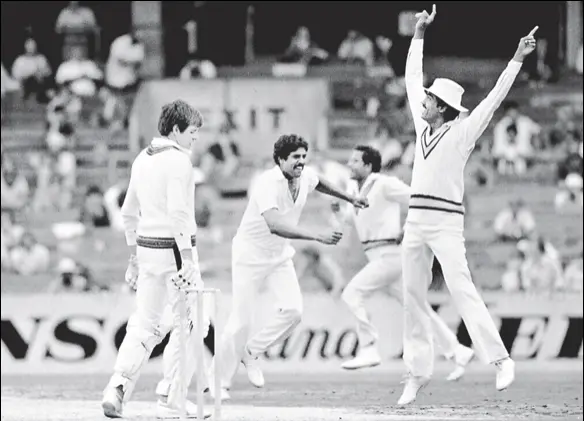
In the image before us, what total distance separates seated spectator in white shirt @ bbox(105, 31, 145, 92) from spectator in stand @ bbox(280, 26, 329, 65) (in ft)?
7.28

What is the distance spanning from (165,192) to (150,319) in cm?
88

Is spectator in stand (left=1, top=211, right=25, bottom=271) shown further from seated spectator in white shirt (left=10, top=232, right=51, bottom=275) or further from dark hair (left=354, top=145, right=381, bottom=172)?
dark hair (left=354, top=145, right=381, bottom=172)

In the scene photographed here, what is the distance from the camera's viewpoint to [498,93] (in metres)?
11.1

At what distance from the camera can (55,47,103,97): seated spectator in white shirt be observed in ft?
80.2

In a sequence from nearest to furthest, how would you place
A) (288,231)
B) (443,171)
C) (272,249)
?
(443,171)
(288,231)
(272,249)

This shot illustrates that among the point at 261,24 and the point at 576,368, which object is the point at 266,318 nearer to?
the point at 576,368

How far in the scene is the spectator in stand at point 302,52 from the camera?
961 inches

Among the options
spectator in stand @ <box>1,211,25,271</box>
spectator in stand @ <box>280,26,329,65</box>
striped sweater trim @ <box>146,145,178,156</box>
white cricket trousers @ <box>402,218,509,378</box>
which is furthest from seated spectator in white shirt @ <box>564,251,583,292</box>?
striped sweater trim @ <box>146,145,178,156</box>

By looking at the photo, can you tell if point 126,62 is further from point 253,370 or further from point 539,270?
point 253,370

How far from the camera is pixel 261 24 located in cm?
2494

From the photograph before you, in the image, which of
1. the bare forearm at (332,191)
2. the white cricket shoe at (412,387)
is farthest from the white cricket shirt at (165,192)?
the white cricket shoe at (412,387)

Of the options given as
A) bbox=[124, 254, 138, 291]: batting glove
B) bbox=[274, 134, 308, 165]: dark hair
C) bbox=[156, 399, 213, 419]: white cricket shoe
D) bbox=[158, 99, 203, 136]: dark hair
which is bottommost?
bbox=[156, 399, 213, 419]: white cricket shoe

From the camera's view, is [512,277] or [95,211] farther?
[95,211]

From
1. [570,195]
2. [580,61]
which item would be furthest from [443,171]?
[580,61]
